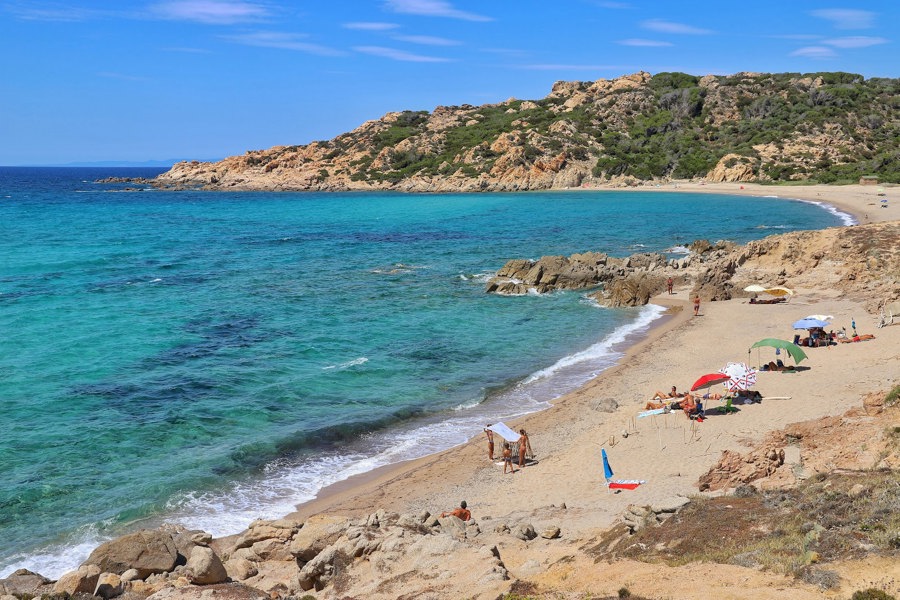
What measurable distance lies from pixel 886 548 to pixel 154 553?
35.5 feet

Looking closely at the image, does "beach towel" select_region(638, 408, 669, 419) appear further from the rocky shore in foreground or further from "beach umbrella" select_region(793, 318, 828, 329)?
"beach umbrella" select_region(793, 318, 828, 329)

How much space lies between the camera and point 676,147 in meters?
122

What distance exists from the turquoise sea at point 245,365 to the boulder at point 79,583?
112 inches

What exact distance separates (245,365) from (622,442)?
1381 centimetres

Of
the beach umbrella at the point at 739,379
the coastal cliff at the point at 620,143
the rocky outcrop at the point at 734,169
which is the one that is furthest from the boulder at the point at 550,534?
the rocky outcrop at the point at 734,169

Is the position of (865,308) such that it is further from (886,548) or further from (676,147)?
(676,147)

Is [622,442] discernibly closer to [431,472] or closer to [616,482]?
[616,482]

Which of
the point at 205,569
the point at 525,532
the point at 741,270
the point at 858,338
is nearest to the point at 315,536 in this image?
the point at 205,569

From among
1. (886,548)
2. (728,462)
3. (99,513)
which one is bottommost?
(99,513)

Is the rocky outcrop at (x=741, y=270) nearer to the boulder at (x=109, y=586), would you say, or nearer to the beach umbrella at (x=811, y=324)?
the beach umbrella at (x=811, y=324)

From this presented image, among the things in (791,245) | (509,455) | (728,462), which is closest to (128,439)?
(509,455)

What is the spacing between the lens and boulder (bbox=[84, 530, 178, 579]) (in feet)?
38.0

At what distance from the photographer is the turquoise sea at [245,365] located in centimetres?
1616

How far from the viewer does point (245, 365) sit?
81.8ft
